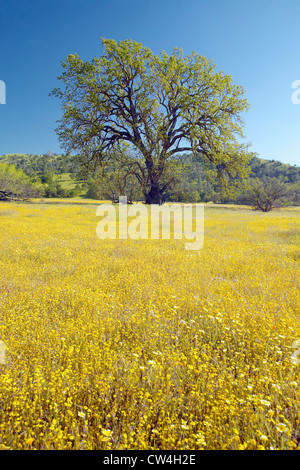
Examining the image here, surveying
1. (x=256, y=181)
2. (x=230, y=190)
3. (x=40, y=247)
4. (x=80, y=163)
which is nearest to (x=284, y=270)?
(x=40, y=247)

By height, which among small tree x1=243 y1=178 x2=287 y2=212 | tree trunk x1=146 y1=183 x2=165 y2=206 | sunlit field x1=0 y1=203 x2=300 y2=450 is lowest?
sunlit field x1=0 y1=203 x2=300 y2=450

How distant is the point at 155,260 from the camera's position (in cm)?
721

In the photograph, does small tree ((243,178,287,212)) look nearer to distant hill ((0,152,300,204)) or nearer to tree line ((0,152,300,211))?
tree line ((0,152,300,211))

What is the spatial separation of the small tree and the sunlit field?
35899 millimetres

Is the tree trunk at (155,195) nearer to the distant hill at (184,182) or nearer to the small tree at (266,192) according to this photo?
the distant hill at (184,182)

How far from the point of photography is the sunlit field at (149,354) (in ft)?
6.56

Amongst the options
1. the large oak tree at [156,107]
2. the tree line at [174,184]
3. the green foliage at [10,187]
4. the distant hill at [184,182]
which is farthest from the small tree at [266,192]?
the green foliage at [10,187]

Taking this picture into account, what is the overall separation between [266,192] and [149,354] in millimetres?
41679

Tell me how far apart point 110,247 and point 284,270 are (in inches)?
219

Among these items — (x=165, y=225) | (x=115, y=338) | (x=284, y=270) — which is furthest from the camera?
(x=165, y=225)

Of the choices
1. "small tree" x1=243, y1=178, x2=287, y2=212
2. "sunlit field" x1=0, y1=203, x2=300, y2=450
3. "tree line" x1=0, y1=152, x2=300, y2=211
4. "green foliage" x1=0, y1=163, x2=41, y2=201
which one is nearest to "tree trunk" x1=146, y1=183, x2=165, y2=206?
"tree line" x1=0, y1=152, x2=300, y2=211

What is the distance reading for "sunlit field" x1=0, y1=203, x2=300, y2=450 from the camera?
1998 millimetres

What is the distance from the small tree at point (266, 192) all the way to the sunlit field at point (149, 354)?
35899 millimetres
